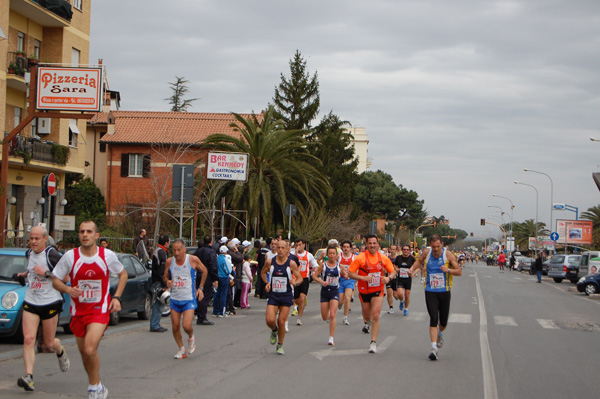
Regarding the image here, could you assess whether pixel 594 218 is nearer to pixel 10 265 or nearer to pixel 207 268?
pixel 207 268

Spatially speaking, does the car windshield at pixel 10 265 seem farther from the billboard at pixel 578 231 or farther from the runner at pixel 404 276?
the billboard at pixel 578 231

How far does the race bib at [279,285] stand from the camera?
1133 cm

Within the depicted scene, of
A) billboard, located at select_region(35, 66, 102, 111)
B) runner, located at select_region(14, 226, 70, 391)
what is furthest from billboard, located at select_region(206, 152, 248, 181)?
runner, located at select_region(14, 226, 70, 391)

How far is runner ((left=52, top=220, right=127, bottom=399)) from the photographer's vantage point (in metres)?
7.43

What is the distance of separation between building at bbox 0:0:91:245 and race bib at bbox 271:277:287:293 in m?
19.6

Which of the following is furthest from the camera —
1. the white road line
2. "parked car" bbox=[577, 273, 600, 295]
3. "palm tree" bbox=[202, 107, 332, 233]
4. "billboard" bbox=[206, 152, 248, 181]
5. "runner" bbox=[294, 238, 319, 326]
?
"palm tree" bbox=[202, 107, 332, 233]

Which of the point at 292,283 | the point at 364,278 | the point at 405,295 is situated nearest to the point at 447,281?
the point at 364,278

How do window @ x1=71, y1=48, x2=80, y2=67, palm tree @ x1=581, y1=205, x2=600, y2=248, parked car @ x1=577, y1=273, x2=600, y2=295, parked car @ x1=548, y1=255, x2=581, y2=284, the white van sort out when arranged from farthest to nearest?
palm tree @ x1=581, y1=205, x2=600, y2=248 < parked car @ x1=548, y1=255, x2=581, y2=284 < the white van < window @ x1=71, y1=48, x2=80, y2=67 < parked car @ x1=577, y1=273, x2=600, y2=295

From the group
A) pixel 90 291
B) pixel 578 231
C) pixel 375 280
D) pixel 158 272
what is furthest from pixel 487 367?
pixel 578 231

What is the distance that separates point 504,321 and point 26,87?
22369 mm

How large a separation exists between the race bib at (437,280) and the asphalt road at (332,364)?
115cm

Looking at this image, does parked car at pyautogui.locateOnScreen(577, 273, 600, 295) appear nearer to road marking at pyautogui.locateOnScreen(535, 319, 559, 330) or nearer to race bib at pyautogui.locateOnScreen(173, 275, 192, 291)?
road marking at pyautogui.locateOnScreen(535, 319, 559, 330)

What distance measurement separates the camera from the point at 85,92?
68.3 feet

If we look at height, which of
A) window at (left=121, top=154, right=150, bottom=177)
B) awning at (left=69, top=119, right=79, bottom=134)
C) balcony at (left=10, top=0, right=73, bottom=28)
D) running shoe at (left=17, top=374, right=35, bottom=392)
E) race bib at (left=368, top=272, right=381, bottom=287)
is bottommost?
running shoe at (left=17, top=374, right=35, bottom=392)
